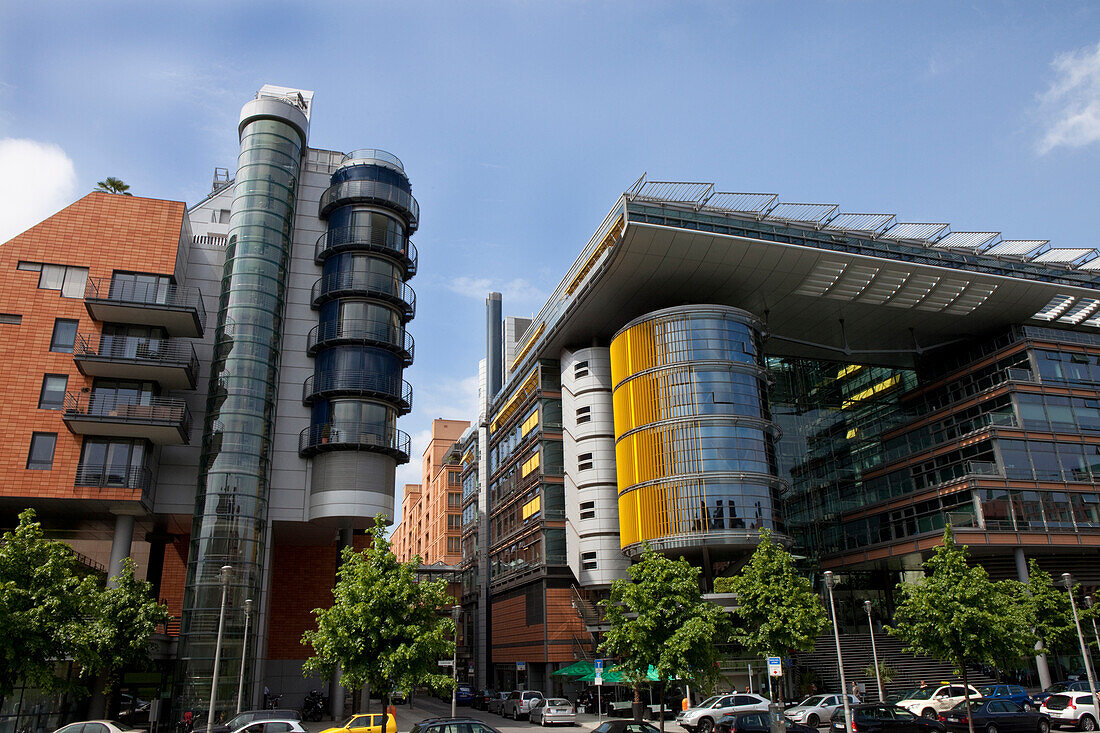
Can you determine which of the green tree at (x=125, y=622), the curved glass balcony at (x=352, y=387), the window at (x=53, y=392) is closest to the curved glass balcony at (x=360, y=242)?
the curved glass balcony at (x=352, y=387)

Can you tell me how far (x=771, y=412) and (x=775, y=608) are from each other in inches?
951

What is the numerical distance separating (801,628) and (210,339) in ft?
Answer: 130

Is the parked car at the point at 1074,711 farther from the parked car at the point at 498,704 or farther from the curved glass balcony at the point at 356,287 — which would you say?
the curved glass balcony at the point at 356,287

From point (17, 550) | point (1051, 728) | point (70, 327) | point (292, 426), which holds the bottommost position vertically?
point (1051, 728)

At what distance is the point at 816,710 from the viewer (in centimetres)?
3622

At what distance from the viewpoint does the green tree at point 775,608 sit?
37531 mm

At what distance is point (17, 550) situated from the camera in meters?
25.9

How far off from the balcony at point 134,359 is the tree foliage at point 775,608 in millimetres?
33603

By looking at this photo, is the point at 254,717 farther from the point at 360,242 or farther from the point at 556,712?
the point at 360,242

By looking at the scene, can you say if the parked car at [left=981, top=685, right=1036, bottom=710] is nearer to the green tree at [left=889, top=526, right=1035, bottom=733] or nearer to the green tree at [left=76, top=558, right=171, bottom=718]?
the green tree at [left=889, top=526, right=1035, bottom=733]

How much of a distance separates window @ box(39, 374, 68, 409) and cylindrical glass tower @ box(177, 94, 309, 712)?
7.62 metres

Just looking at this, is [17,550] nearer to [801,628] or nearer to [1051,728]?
[801,628]

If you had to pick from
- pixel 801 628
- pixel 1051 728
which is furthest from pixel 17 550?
pixel 1051 728

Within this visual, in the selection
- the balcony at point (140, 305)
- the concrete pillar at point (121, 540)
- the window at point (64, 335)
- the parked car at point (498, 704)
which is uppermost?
the balcony at point (140, 305)
